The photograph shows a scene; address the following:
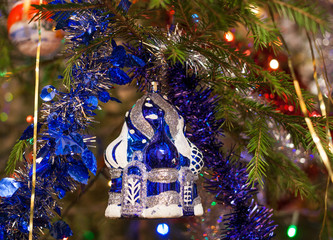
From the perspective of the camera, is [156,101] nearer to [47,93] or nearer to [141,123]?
[141,123]

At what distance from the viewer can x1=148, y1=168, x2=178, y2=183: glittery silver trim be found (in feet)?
1.46

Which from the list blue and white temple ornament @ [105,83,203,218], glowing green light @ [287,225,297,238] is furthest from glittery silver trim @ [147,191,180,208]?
glowing green light @ [287,225,297,238]

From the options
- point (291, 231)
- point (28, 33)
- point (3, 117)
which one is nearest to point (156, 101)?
point (28, 33)

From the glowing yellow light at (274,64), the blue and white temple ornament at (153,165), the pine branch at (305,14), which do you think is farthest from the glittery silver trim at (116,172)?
the glowing yellow light at (274,64)

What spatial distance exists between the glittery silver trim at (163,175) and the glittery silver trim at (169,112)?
0.05 meters

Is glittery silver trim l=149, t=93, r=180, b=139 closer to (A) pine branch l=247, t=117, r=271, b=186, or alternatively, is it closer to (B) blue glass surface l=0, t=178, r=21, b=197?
(A) pine branch l=247, t=117, r=271, b=186

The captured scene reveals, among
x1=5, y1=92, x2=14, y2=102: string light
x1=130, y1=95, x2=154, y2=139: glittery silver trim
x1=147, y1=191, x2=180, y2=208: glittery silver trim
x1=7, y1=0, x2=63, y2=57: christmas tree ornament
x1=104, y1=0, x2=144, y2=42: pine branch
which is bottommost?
x1=147, y1=191, x2=180, y2=208: glittery silver trim

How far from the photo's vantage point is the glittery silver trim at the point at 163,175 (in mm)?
444

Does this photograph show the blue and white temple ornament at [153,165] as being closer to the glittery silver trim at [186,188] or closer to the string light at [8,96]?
the glittery silver trim at [186,188]

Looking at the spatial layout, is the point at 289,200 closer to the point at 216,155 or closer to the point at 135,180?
the point at 216,155

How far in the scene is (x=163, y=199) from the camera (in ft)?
1.44

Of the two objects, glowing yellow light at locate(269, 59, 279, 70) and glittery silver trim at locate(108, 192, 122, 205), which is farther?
glowing yellow light at locate(269, 59, 279, 70)

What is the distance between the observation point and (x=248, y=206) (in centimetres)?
52

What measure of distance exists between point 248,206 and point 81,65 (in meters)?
0.32
